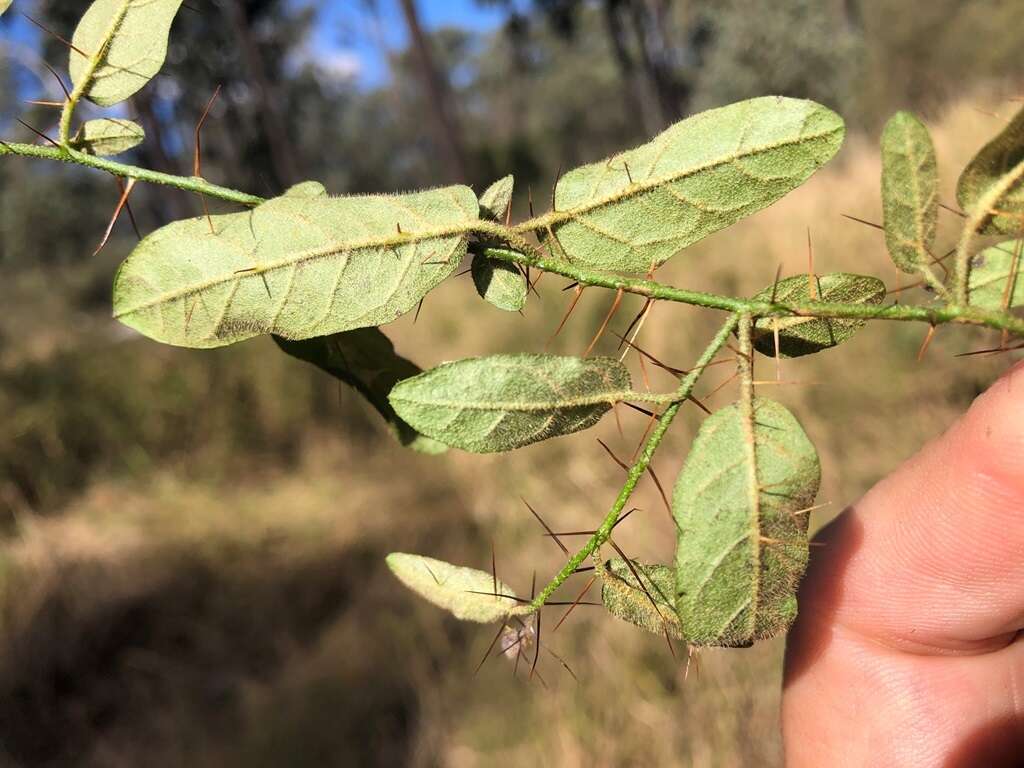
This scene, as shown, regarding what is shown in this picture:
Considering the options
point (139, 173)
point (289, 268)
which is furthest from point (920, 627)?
point (139, 173)

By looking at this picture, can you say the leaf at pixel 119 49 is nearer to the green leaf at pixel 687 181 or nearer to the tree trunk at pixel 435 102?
the green leaf at pixel 687 181

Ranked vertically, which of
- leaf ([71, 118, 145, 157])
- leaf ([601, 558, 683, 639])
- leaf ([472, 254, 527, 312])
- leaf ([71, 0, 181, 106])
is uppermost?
leaf ([71, 0, 181, 106])

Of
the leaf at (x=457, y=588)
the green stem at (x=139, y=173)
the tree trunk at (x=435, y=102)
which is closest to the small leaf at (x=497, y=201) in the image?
the green stem at (x=139, y=173)

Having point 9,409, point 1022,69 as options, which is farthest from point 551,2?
point 9,409

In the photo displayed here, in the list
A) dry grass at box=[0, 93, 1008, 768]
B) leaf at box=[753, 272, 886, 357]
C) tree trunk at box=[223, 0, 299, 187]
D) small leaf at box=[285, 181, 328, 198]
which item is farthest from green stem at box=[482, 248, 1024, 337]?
tree trunk at box=[223, 0, 299, 187]

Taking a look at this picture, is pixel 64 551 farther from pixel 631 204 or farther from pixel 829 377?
pixel 631 204

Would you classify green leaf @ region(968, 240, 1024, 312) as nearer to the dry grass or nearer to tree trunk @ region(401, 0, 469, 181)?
the dry grass
